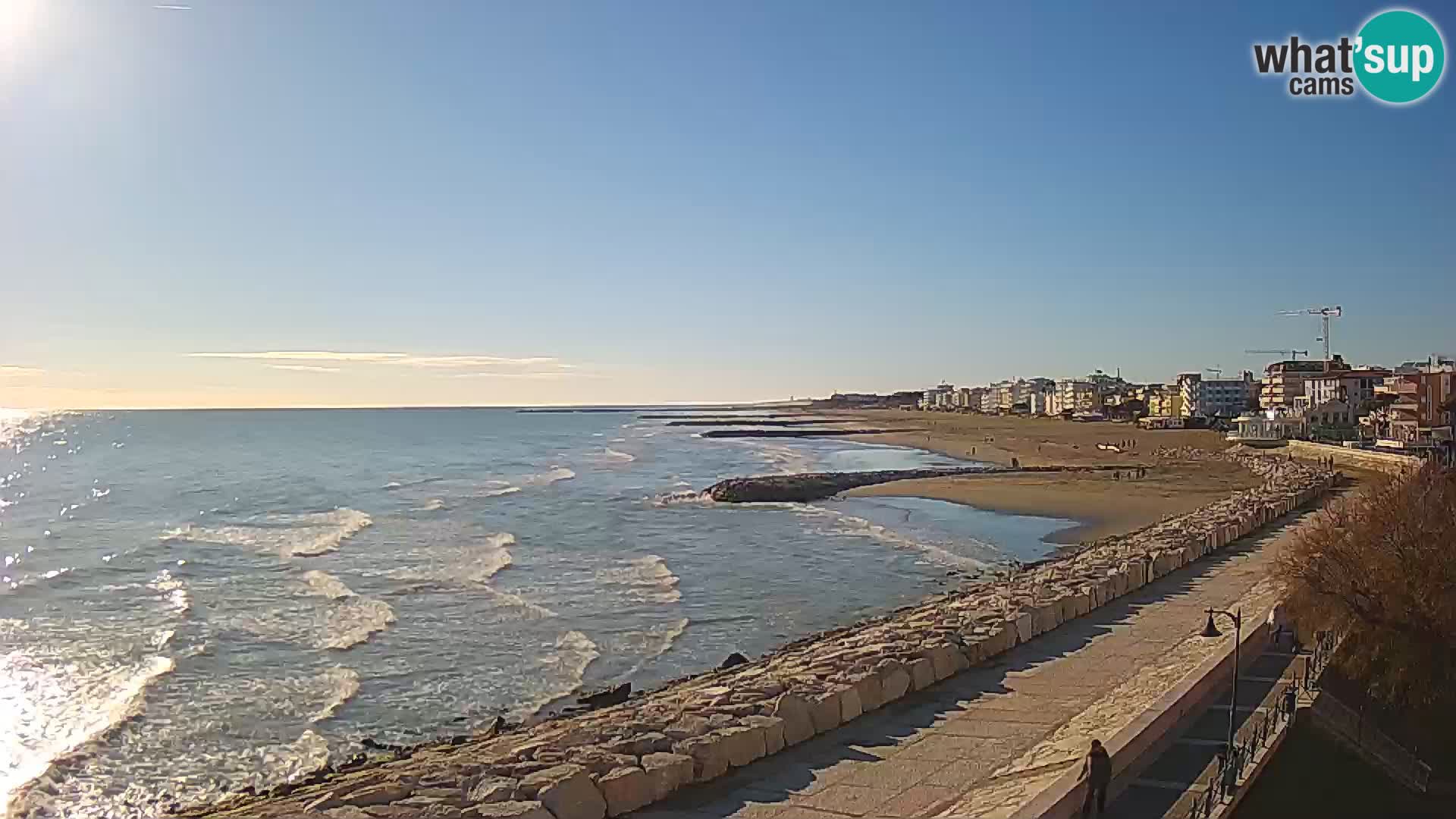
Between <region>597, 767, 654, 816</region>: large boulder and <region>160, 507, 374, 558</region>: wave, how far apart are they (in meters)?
25.9

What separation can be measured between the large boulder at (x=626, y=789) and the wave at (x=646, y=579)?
14318 millimetres

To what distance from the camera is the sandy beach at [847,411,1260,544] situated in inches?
1495

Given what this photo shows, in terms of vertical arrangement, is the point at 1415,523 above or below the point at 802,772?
above

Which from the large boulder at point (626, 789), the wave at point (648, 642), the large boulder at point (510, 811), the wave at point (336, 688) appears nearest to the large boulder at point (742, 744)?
the large boulder at point (626, 789)

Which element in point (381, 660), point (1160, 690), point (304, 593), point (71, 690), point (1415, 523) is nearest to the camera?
point (1160, 690)

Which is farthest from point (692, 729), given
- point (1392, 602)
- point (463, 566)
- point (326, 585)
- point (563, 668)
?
point (463, 566)

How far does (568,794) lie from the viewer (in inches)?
341

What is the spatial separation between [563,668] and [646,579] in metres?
8.33

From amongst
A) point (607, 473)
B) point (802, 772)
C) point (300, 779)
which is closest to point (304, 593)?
point (300, 779)

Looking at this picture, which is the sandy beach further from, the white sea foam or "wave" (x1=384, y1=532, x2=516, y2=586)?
the white sea foam

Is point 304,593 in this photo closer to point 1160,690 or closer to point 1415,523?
point 1160,690

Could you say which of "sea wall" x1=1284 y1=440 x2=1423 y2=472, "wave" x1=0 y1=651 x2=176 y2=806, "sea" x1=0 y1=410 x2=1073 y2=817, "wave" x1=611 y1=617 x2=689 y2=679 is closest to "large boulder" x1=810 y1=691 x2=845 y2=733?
"sea" x1=0 y1=410 x2=1073 y2=817

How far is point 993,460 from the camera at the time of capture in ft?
221

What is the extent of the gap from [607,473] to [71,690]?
46985 mm
